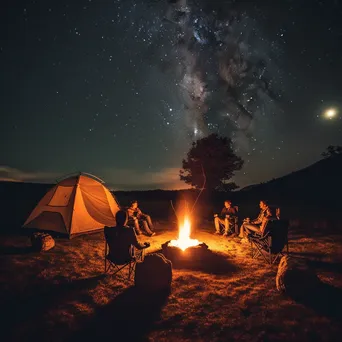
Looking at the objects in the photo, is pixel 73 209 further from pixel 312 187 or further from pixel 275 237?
pixel 312 187

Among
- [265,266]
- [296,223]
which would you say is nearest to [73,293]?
[265,266]

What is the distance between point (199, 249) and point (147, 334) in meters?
3.22

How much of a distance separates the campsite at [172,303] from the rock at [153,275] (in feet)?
0.63

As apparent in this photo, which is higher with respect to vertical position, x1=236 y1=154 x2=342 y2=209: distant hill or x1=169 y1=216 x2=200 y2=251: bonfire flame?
x1=236 y1=154 x2=342 y2=209: distant hill

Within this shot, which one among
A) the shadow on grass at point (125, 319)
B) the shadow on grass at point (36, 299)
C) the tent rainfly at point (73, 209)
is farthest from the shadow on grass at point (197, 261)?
the tent rainfly at point (73, 209)

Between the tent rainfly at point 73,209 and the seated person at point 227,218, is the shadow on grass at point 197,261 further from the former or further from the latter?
the tent rainfly at point 73,209

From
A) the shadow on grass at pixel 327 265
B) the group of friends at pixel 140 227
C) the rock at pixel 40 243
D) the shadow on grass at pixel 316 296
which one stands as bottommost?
the shadow on grass at pixel 316 296

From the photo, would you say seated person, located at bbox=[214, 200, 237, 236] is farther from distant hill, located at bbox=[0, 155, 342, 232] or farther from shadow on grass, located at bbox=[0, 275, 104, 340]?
distant hill, located at bbox=[0, 155, 342, 232]

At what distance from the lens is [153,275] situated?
4566 millimetres

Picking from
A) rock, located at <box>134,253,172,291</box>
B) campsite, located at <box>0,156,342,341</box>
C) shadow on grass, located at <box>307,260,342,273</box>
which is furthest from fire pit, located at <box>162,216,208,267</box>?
shadow on grass, located at <box>307,260,342,273</box>

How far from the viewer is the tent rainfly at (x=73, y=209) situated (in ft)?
28.6

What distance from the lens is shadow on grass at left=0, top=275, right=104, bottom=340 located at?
3.58m

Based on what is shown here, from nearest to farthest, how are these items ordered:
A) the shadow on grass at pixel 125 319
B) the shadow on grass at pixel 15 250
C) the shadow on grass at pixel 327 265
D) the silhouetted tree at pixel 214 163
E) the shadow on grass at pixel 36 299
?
the shadow on grass at pixel 125 319
the shadow on grass at pixel 36 299
the shadow on grass at pixel 327 265
the shadow on grass at pixel 15 250
the silhouetted tree at pixel 214 163

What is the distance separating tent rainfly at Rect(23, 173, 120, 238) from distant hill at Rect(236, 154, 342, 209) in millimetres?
17855
